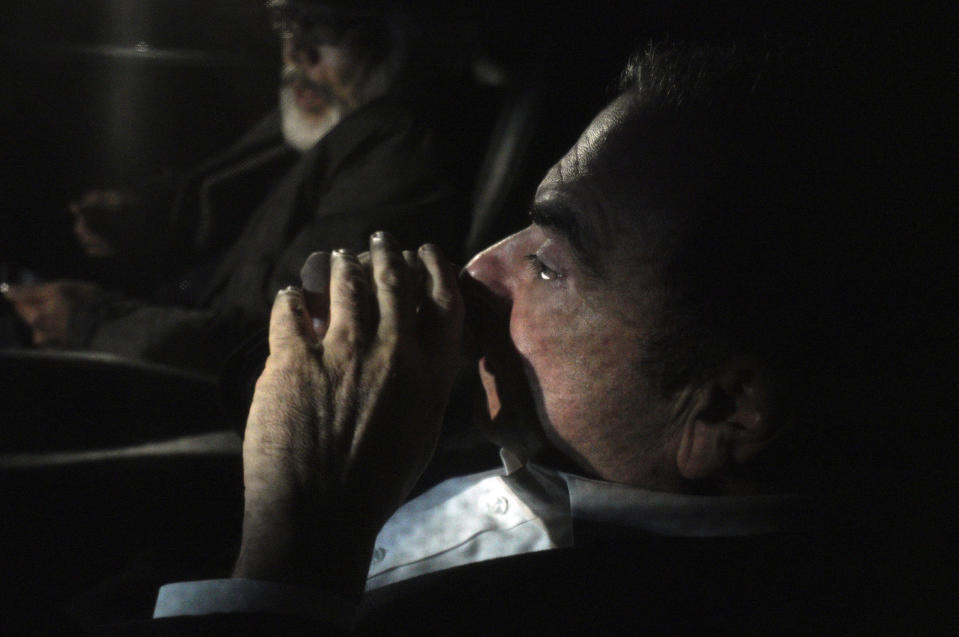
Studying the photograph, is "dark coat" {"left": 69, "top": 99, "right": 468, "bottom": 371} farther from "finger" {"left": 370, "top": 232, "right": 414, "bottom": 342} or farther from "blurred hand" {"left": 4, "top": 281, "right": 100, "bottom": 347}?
"finger" {"left": 370, "top": 232, "right": 414, "bottom": 342}

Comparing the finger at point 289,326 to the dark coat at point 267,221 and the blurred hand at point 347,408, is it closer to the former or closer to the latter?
the blurred hand at point 347,408

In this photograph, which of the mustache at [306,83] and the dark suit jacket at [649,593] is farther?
the mustache at [306,83]

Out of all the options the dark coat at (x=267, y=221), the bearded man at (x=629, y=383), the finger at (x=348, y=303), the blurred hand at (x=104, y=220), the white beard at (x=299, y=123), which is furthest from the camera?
the blurred hand at (x=104, y=220)

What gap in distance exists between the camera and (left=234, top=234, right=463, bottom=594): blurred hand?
0.79 meters

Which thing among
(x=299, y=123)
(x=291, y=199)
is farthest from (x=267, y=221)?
(x=299, y=123)

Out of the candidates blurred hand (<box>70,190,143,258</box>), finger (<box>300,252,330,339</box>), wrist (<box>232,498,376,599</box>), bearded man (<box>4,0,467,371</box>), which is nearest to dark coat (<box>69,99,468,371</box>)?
bearded man (<box>4,0,467,371</box>)

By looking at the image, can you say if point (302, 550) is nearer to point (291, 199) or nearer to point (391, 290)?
point (391, 290)

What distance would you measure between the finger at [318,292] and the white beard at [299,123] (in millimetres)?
564

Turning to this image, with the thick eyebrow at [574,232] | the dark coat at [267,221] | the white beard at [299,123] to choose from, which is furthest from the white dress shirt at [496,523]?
the white beard at [299,123]

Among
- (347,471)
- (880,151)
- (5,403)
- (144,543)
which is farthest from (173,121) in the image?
(880,151)

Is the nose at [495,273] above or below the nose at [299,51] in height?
below

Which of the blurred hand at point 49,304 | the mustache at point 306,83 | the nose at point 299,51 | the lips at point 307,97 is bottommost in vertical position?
the blurred hand at point 49,304

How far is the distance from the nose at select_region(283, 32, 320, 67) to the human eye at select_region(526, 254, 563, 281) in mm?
763

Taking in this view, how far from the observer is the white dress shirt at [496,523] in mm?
755
